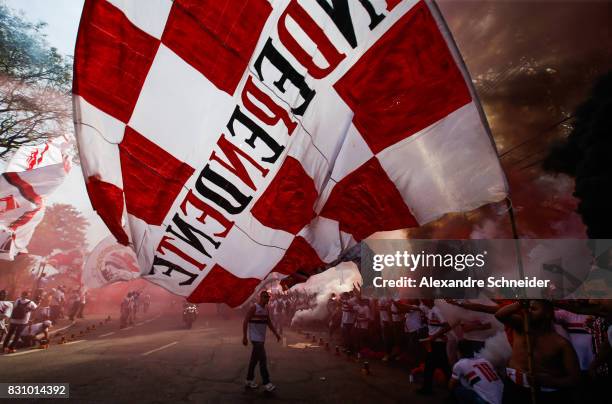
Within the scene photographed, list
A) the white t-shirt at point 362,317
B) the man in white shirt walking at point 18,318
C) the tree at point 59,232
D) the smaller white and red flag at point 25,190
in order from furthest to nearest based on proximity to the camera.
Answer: the tree at point 59,232 < the white t-shirt at point 362,317 < the man in white shirt walking at point 18,318 < the smaller white and red flag at point 25,190

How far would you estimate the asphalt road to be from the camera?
554 cm

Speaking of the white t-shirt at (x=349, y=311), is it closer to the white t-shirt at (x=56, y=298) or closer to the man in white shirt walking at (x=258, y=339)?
the man in white shirt walking at (x=258, y=339)

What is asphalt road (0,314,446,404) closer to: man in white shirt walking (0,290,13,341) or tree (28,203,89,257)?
man in white shirt walking (0,290,13,341)

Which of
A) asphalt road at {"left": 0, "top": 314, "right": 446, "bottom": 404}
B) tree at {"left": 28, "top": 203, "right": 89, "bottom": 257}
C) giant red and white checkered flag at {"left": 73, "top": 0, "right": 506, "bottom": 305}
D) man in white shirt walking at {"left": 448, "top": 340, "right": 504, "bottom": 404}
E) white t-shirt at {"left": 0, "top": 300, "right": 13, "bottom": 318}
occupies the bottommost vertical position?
asphalt road at {"left": 0, "top": 314, "right": 446, "bottom": 404}

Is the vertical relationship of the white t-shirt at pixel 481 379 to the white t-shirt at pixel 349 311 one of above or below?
below

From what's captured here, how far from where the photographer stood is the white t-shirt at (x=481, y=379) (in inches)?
115

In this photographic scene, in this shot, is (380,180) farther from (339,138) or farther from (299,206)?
(299,206)

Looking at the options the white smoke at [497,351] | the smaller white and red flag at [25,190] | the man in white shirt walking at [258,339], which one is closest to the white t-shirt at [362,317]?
the white smoke at [497,351]

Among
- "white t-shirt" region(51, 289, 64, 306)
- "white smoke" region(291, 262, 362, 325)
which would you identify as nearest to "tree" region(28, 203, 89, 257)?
"white t-shirt" region(51, 289, 64, 306)

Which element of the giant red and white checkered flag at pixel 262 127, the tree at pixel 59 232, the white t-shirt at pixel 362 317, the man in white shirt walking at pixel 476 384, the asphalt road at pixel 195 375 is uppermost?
the tree at pixel 59 232

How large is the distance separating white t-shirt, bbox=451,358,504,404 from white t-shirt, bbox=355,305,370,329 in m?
7.21

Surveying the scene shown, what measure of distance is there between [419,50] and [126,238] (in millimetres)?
2112

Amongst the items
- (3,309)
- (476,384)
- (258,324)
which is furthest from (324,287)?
(476,384)

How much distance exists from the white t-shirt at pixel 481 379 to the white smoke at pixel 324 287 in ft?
56.1
